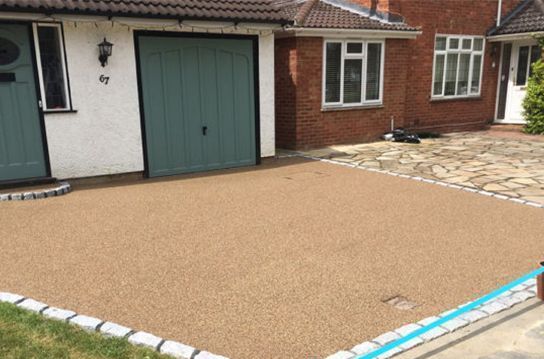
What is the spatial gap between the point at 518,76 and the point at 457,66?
90.0 inches

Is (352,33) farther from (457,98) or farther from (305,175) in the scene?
(457,98)

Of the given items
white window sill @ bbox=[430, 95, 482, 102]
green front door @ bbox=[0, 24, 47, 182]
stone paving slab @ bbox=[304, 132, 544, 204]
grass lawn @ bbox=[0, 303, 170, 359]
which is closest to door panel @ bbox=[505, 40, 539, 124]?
white window sill @ bbox=[430, 95, 482, 102]

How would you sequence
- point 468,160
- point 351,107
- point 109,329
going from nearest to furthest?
point 109,329
point 468,160
point 351,107

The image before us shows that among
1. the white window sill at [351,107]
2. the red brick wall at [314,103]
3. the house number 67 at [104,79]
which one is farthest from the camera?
the white window sill at [351,107]

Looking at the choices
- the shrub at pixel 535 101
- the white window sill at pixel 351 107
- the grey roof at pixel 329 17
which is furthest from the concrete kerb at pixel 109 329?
the shrub at pixel 535 101

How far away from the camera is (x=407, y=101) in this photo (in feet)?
43.7

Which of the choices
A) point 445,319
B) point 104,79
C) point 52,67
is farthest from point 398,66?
point 445,319

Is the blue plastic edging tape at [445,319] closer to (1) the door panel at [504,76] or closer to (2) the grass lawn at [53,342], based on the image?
(2) the grass lawn at [53,342]

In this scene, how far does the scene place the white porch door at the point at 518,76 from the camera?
47.4ft

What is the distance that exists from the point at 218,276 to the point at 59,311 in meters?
1.35

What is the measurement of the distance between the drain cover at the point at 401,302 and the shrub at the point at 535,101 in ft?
39.2

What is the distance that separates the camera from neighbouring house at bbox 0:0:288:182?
290 inches

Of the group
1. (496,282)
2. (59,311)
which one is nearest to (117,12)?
(59,311)

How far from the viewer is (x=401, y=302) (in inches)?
152
